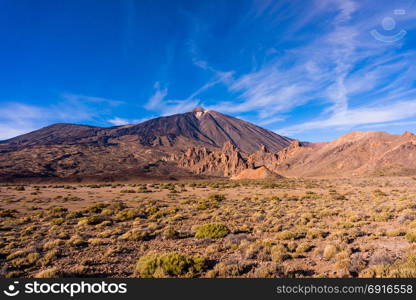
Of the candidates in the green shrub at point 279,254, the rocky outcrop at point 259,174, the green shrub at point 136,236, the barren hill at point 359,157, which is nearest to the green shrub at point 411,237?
the green shrub at point 279,254

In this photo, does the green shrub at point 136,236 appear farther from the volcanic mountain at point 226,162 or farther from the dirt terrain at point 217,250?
the volcanic mountain at point 226,162

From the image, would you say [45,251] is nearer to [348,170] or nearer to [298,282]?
[298,282]

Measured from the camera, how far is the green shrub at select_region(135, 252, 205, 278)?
7137 mm

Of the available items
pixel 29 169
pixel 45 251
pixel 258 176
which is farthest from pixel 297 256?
pixel 29 169

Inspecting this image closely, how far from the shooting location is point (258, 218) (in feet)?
53.8

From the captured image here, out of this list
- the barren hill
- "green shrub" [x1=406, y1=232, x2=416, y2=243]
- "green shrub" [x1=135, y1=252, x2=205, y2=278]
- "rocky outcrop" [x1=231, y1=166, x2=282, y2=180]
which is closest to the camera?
"green shrub" [x1=135, y1=252, x2=205, y2=278]

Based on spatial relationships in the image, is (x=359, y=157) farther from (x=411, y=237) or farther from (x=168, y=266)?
(x=168, y=266)

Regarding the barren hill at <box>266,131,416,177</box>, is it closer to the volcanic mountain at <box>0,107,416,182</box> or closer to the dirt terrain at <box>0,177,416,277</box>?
the volcanic mountain at <box>0,107,416,182</box>

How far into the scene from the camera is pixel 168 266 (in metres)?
7.19

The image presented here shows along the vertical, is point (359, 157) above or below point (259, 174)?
above

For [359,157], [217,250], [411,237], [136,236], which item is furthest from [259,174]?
[217,250]

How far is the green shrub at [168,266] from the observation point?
23.4 feet

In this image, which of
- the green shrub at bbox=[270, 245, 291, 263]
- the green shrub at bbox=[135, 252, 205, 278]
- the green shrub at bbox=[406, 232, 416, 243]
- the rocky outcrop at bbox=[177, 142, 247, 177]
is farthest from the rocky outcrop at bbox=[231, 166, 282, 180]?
the green shrub at bbox=[135, 252, 205, 278]

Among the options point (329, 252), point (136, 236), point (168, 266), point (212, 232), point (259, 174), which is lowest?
point (136, 236)
